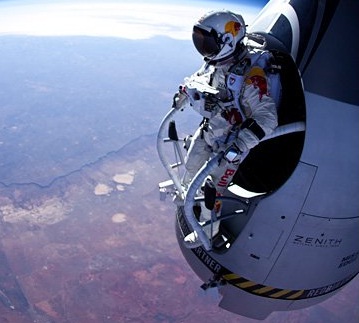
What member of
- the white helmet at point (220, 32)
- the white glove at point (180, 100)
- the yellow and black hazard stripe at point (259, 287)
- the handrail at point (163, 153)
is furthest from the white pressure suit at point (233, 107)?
the yellow and black hazard stripe at point (259, 287)

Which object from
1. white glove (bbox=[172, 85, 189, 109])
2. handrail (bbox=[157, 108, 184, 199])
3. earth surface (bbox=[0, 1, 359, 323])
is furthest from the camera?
earth surface (bbox=[0, 1, 359, 323])

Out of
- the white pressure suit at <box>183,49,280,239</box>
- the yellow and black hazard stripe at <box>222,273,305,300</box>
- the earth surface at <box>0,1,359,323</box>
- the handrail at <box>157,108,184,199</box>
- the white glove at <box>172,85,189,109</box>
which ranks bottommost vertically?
the earth surface at <box>0,1,359,323</box>

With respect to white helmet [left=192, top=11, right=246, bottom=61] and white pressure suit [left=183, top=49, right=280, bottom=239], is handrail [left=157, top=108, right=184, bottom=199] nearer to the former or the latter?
white pressure suit [left=183, top=49, right=280, bottom=239]

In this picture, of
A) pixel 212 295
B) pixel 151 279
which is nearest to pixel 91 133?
pixel 151 279

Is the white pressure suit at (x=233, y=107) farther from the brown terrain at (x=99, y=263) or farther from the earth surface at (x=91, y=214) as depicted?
the brown terrain at (x=99, y=263)

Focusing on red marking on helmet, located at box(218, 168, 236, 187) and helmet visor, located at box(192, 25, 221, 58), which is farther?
red marking on helmet, located at box(218, 168, 236, 187)


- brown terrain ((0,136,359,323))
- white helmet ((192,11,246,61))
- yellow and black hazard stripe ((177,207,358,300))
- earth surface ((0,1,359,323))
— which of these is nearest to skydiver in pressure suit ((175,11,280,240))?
white helmet ((192,11,246,61))

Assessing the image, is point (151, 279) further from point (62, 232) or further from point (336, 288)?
point (336, 288)
